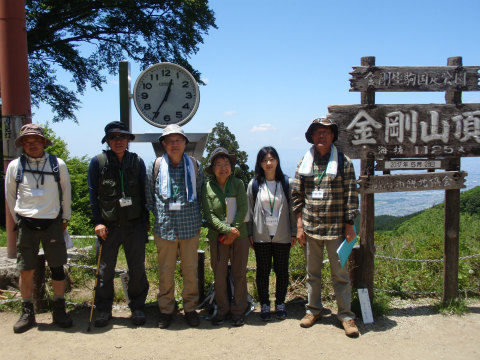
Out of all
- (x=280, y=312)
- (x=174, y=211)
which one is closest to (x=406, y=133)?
(x=280, y=312)

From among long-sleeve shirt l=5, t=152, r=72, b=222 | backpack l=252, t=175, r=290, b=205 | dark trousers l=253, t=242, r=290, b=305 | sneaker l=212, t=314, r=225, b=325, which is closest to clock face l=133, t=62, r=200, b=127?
backpack l=252, t=175, r=290, b=205

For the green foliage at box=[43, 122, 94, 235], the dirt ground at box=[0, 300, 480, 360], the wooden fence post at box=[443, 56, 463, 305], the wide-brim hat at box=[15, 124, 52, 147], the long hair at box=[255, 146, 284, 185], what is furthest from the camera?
the green foliage at box=[43, 122, 94, 235]

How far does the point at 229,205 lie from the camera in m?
4.17

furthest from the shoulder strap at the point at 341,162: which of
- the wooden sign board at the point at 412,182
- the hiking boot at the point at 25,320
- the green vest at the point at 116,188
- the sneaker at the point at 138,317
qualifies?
the hiking boot at the point at 25,320

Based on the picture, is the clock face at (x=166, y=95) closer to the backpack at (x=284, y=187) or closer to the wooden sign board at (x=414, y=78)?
the backpack at (x=284, y=187)

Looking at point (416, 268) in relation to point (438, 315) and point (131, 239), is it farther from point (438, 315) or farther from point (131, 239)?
point (131, 239)

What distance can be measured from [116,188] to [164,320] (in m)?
1.50

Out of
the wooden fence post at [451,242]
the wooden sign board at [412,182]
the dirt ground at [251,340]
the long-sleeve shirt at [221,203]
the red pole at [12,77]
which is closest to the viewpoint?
the dirt ground at [251,340]

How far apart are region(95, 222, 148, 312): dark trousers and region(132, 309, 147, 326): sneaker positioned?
56 millimetres

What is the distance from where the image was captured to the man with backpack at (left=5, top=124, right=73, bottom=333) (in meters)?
3.93

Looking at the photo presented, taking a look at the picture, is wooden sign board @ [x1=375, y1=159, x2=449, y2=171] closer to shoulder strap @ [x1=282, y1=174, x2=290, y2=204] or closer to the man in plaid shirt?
the man in plaid shirt

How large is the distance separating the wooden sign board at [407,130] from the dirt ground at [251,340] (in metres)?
1.92

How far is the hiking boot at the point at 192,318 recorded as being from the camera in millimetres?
4203

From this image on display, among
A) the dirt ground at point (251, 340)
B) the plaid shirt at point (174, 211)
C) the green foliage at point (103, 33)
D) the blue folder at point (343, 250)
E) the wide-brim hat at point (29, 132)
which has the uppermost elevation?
the green foliage at point (103, 33)
